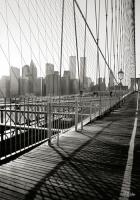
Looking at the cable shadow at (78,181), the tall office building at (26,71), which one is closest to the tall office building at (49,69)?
the tall office building at (26,71)

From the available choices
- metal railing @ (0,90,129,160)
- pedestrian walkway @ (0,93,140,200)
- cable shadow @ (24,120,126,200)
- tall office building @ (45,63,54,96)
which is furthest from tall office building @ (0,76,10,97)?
cable shadow @ (24,120,126,200)

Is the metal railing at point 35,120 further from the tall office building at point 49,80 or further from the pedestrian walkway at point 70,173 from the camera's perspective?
the tall office building at point 49,80

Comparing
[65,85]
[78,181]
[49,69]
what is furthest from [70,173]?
[49,69]

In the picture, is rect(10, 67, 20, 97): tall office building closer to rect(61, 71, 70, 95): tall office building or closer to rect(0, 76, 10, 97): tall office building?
rect(0, 76, 10, 97): tall office building

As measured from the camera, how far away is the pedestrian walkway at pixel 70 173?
90.1 inches

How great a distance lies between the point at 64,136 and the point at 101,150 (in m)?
1.42

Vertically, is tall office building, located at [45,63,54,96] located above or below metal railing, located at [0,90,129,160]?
above

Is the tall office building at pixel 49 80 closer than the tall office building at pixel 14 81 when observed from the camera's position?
No

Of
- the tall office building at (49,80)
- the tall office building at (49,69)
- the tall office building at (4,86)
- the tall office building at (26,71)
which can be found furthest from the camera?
the tall office building at (49,69)

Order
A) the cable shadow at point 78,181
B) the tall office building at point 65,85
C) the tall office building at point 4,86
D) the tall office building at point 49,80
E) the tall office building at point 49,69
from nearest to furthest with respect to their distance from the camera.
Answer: the cable shadow at point 78,181 → the tall office building at point 4,86 → the tall office building at point 49,80 → the tall office building at point 65,85 → the tall office building at point 49,69

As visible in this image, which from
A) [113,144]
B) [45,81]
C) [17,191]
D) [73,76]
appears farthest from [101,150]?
[73,76]

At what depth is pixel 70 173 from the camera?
2.84m

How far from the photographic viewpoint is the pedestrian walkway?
90.1 inches

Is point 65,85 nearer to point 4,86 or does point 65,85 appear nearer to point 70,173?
point 4,86
